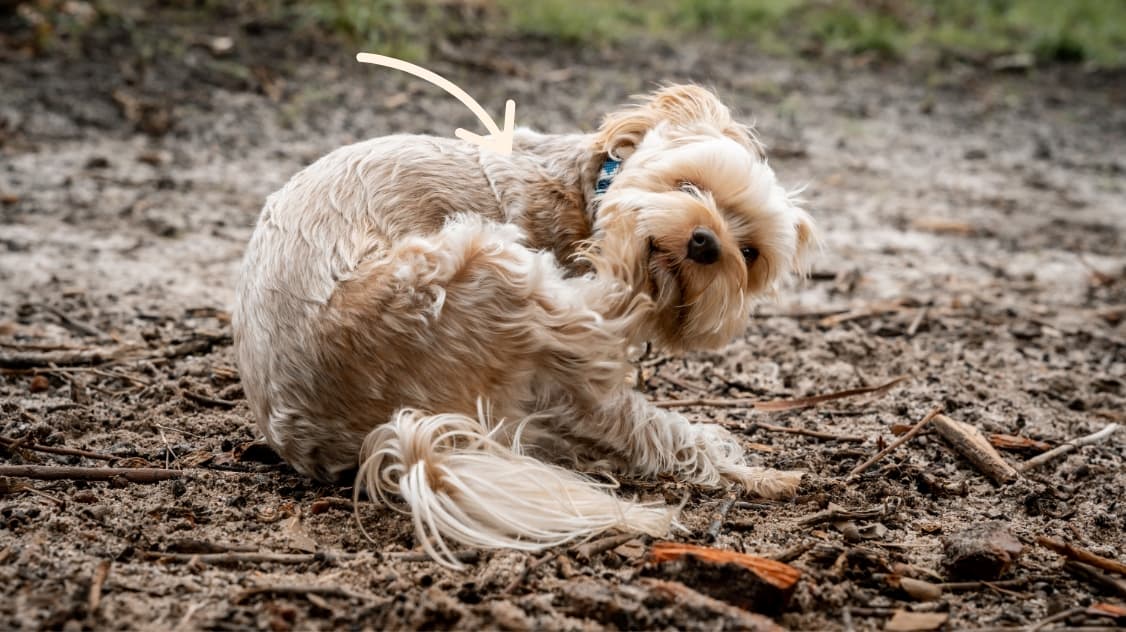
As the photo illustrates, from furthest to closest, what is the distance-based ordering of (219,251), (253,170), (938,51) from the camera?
(938,51) < (253,170) < (219,251)

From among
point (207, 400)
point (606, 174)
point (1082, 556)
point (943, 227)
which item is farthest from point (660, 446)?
point (943, 227)

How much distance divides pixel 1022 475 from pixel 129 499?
3468mm

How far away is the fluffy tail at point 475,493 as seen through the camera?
137 inches

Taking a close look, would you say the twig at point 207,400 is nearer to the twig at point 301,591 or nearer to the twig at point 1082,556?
the twig at point 301,591

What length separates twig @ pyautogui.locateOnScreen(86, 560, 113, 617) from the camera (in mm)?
3020

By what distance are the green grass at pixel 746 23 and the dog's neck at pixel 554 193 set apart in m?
6.89

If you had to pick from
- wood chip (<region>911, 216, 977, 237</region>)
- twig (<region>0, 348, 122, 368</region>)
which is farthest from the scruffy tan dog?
wood chip (<region>911, 216, 977, 237</region>)

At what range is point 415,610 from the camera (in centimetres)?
304

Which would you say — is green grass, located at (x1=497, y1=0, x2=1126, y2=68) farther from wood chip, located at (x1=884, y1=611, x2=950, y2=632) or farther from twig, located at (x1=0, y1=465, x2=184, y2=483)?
wood chip, located at (x1=884, y1=611, x2=950, y2=632)

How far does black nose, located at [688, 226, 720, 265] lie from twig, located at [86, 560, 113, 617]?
2.19 m

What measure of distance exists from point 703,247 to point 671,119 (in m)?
0.80

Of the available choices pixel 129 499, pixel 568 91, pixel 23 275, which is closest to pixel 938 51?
pixel 568 91

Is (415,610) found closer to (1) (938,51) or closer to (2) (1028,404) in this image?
(2) (1028,404)

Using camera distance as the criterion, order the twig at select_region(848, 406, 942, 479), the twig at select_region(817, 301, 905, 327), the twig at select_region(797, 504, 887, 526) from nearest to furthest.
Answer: the twig at select_region(797, 504, 887, 526), the twig at select_region(848, 406, 942, 479), the twig at select_region(817, 301, 905, 327)
